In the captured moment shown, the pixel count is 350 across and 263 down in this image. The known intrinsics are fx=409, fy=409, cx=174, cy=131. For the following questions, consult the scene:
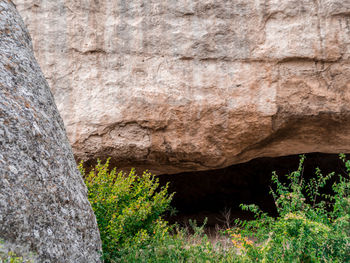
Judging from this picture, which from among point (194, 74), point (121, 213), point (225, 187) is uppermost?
point (194, 74)

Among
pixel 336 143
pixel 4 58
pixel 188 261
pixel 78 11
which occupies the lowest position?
pixel 188 261

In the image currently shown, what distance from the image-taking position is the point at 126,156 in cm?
495

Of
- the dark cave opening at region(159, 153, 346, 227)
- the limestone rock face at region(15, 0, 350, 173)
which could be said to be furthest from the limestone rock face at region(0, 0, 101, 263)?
the dark cave opening at region(159, 153, 346, 227)

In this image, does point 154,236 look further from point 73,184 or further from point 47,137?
point 47,137

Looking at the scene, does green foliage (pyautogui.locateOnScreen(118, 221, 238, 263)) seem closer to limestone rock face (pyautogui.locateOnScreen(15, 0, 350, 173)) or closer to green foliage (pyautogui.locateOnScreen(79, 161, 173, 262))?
green foliage (pyautogui.locateOnScreen(79, 161, 173, 262))

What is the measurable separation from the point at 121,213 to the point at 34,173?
1557mm

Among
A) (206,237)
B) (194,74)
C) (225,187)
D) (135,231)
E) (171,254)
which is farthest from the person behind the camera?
(225,187)

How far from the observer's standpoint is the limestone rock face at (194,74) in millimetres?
4578

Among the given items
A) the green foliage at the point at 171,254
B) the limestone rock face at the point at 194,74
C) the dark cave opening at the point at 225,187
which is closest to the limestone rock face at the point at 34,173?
the green foliage at the point at 171,254

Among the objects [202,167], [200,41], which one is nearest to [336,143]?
[202,167]

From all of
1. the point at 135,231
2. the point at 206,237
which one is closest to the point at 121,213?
the point at 135,231

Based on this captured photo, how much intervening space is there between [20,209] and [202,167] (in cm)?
324

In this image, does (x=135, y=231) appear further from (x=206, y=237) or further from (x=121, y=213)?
(x=206, y=237)

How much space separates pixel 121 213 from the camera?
380 centimetres
